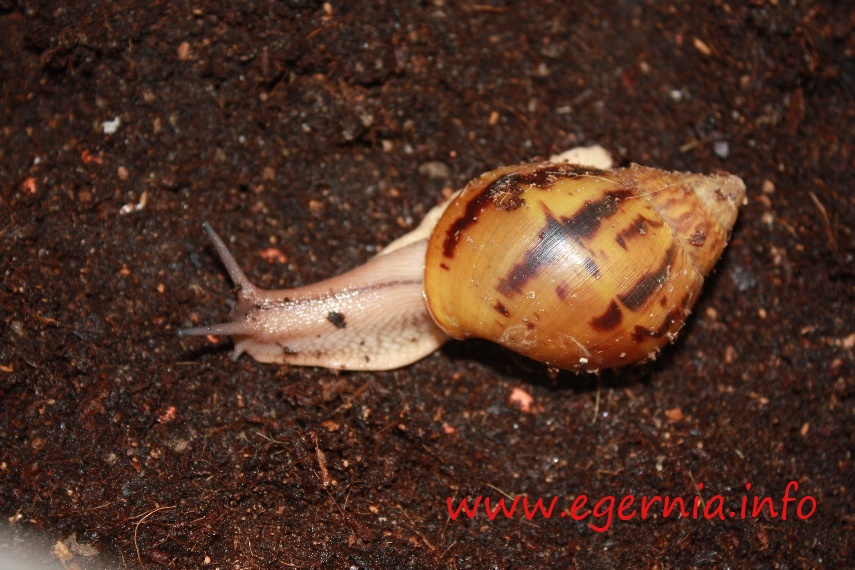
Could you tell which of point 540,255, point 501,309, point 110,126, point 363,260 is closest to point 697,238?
point 540,255

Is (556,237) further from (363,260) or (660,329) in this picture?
(363,260)

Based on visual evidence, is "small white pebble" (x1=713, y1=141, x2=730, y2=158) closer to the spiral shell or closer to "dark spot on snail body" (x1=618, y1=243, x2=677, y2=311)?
the spiral shell

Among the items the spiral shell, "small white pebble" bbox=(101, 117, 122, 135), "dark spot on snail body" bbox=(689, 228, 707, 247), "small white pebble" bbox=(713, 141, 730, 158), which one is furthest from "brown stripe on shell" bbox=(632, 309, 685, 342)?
"small white pebble" bbox=(101, 117, 122, 135)

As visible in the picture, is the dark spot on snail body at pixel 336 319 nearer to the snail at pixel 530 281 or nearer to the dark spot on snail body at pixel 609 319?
the snail at pixel 530 281

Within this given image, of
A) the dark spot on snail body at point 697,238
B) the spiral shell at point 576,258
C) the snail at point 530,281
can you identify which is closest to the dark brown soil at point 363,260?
the snail at point 530,281

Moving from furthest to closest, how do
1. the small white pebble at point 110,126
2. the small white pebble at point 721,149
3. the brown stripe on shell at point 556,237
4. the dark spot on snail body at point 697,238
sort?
the small white pebble at point 721,149 → the small white pebble at point 110,126 → the dark spot on snail body at point 697,238 → the brown stripe on shell at point 556,237

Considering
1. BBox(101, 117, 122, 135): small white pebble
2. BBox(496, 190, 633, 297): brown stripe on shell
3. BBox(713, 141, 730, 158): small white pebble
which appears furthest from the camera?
BBox(713, 141, 730, 158): small white pebble
